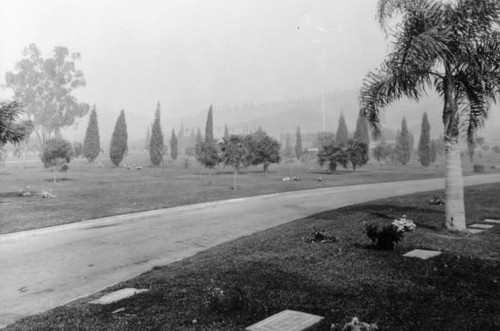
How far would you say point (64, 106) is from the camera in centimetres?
7581

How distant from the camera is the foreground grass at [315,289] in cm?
548

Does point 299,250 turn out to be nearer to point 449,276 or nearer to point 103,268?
point 449,276

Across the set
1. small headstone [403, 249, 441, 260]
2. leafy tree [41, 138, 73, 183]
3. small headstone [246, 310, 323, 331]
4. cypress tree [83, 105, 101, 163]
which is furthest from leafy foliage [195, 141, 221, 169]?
cypress tree [83, 105, 101, 163]

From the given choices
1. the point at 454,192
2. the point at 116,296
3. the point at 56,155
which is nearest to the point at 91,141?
the point at 56,155

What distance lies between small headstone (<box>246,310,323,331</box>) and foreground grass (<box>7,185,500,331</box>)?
18cm

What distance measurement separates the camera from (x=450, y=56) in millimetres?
11367

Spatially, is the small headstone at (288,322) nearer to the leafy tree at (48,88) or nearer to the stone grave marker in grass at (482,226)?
the stone grave marker in grass at (482,226)

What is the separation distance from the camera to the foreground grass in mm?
5480

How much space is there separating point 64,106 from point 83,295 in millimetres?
75782

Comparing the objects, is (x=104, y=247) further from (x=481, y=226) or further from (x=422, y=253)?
(x=481, y=226)

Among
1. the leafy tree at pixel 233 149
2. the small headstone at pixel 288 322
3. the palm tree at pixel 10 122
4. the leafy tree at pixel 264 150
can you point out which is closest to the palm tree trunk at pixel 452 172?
the small headstone at pixel 288 322

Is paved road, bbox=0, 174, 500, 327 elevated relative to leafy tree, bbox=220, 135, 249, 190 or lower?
lower

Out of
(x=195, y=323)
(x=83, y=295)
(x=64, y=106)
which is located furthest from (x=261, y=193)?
(x=64, y=106)

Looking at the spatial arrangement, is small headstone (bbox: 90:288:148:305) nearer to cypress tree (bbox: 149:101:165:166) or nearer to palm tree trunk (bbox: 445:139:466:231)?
palm tree trunk (bbox: 445:139:466:231)
